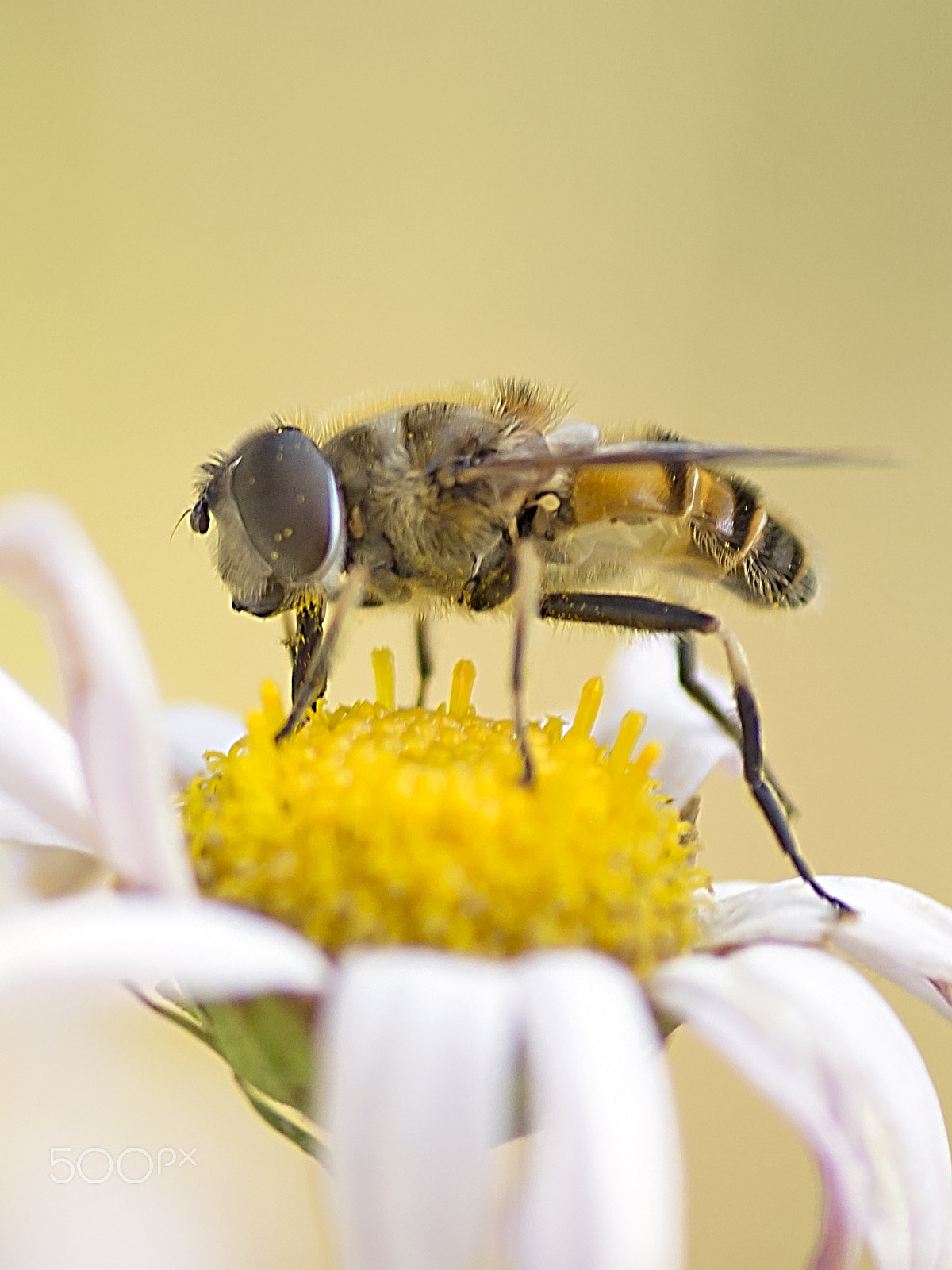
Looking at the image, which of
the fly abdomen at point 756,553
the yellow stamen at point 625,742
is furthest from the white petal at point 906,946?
the fly abdomen at point 756,553

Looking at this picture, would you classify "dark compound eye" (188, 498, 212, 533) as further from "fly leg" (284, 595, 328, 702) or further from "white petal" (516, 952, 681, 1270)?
"white petal" (516, 952, 681, 1270)

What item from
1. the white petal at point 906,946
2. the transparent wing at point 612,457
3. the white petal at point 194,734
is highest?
the transparent wing at point 612,457

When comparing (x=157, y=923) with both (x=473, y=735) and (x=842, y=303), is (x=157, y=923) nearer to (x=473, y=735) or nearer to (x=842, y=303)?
(x=473, y=735)

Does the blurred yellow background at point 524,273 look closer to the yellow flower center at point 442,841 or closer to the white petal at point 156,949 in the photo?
the yellow flower center at point 442,841

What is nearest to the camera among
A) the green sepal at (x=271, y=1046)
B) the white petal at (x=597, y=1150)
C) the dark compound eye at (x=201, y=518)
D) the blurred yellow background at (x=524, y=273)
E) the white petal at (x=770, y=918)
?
the white petal at (x=597, y=1150)

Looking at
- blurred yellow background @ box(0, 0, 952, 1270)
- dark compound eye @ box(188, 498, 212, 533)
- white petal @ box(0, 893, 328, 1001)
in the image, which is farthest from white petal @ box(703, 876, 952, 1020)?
blurred yellow background @ box(0, 0, 952, 1270)

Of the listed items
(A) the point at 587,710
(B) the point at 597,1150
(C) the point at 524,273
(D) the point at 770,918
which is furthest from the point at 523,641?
(C) the point at 524,273

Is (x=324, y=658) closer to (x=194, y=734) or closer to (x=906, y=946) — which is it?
(x=194, y=734)
